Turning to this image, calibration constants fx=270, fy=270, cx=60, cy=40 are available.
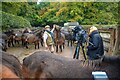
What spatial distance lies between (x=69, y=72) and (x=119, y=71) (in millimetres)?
755

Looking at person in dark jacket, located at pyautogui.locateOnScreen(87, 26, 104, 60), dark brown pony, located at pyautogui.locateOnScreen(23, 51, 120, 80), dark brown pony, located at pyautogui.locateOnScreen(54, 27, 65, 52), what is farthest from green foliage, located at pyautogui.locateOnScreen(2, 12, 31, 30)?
dark brown pony, located at pyautogui.locateOnScreen(23, 51, 120, 80)

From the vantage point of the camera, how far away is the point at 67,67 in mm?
4152

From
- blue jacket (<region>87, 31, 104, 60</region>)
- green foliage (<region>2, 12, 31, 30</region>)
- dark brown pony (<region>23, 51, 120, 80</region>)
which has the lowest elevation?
dark brown pony (<region>23, 51, 120, 80</region>)

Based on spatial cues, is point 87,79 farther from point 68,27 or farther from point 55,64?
point 68,27

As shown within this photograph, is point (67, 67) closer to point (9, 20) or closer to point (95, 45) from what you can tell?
point (95, 45)

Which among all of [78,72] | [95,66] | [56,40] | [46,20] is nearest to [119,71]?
[95,66]

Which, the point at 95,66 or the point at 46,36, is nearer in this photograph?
the point at 95,66

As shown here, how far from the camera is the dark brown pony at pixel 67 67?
12.7 feet

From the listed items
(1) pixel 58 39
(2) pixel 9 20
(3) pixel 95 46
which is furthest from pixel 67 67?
(1) pixel 58 39

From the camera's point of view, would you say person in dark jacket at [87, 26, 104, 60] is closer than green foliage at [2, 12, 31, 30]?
Yes

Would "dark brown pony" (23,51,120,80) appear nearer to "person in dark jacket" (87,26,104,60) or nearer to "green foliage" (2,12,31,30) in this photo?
"person in dark jacket" (87,26,104,60)

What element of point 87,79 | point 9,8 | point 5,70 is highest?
point 9,8

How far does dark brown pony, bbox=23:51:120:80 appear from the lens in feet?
12.7

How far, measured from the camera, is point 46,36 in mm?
8664
